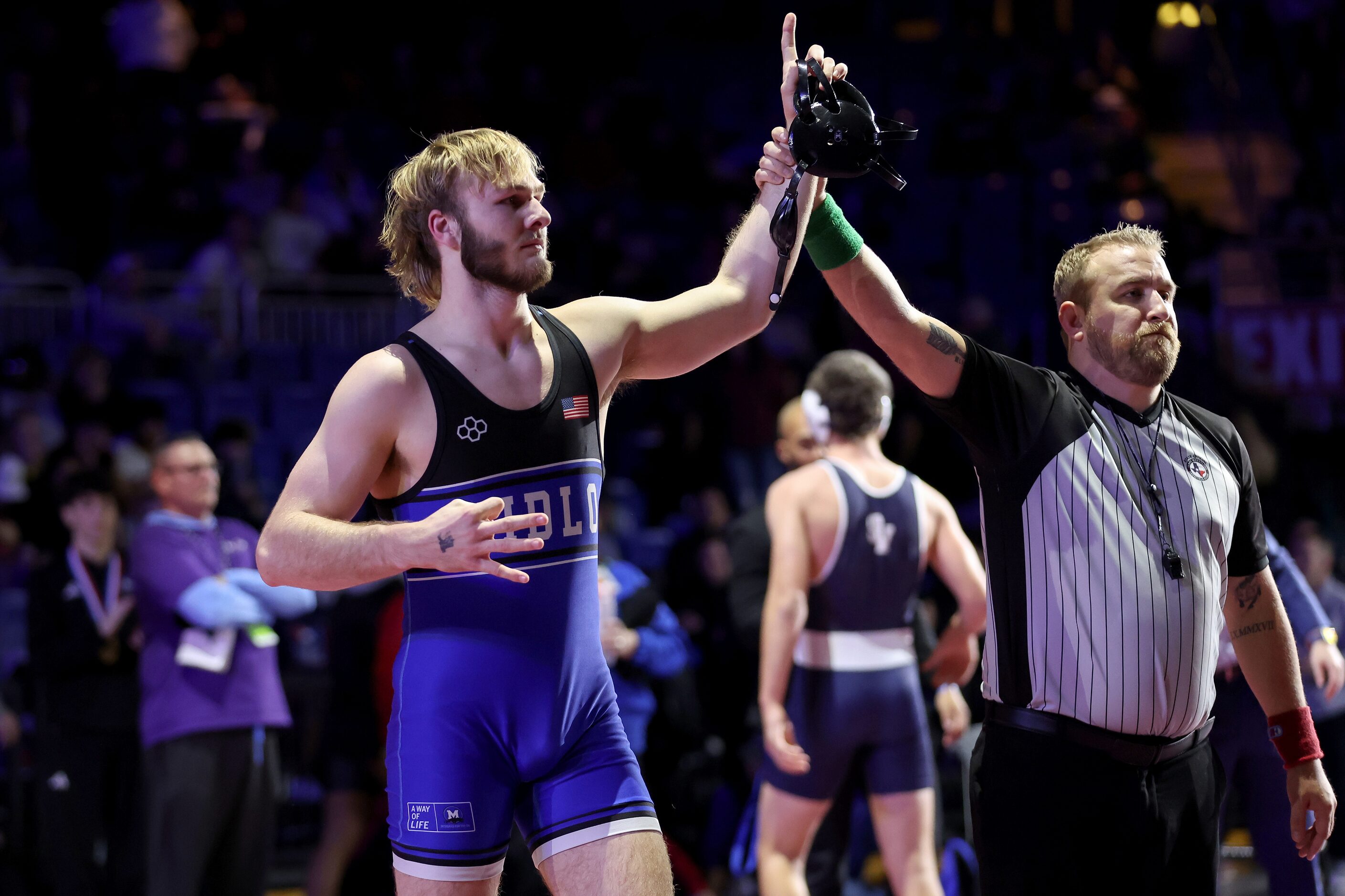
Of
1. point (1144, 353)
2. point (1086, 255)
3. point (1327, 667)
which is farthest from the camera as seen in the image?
point (1327, 667)

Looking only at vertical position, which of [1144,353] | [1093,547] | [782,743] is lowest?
[782,743]

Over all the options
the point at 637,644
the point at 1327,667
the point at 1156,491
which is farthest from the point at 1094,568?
the point at 637,644

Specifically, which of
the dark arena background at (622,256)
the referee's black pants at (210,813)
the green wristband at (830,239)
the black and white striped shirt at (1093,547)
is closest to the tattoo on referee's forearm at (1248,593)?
the black and white striped shirt at (1093,547)

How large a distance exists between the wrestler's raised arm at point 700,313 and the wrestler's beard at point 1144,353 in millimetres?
740

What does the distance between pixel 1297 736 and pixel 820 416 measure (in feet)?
7.87

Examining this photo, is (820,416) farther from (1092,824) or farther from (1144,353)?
(1092,824)

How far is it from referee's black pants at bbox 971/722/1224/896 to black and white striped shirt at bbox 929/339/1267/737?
9 centimetres

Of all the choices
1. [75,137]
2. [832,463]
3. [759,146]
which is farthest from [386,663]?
[759,146]

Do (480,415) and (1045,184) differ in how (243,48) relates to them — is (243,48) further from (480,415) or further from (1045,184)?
(480,415)

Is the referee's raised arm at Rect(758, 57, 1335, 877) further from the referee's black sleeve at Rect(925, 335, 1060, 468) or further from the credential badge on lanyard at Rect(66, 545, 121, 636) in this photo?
the credential badge on lanyard at Rect(66, 545, 121, 636)

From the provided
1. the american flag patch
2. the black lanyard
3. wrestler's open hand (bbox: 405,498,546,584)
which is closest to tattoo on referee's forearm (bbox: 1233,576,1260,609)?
the black lanyard

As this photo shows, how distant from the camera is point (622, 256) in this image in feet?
39.6

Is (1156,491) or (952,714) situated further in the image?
(952,714)

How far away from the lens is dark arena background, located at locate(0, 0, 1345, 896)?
22.4ft
